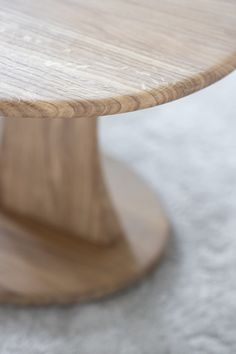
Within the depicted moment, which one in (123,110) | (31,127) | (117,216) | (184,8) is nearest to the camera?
(123,110)

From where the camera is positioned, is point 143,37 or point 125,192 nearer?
point 143,37

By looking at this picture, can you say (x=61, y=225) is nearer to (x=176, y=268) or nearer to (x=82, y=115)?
(x=176, y=268)

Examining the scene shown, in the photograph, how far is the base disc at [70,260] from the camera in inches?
40.2

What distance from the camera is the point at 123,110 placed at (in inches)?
24.8

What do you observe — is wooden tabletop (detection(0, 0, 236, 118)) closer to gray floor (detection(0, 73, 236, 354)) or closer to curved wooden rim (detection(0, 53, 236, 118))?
curved wooden rim (detection(0, 53, 236, 118))

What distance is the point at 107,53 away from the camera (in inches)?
27.1

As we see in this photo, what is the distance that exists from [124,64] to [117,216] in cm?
49

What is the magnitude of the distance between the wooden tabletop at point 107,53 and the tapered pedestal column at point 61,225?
0.86ft

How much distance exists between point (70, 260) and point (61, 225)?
0.07 meters

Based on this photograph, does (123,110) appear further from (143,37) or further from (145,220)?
(145,220)

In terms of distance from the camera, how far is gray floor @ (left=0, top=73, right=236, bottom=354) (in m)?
0.98

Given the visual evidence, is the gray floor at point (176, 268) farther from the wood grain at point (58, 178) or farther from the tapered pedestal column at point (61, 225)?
the wood grain at point (58, 178)

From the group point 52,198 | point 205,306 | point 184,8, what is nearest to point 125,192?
point 52,198

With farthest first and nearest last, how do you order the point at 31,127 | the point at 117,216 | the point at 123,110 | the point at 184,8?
the point at 117,216 → the point at 31,127 → the point at 184,8 → the point at 123,110
